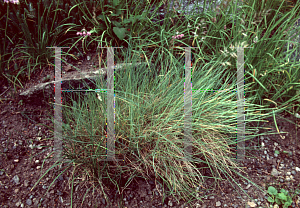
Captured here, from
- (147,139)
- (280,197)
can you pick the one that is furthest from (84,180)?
(280,197)

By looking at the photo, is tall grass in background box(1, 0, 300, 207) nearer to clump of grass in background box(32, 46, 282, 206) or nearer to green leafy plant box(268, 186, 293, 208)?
A: clump of grass in background box(32, 46, 282, 206)

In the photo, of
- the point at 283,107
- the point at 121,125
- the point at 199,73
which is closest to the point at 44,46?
the point at 121,125

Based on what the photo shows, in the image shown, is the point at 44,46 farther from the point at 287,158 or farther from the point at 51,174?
the point at 287,158

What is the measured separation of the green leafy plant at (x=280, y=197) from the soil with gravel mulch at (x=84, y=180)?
5 centimetres

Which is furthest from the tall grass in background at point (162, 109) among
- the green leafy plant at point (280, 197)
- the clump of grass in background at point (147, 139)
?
the green leafy plant at point (280, 197)

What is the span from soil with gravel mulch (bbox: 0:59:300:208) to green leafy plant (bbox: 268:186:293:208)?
0.18ft

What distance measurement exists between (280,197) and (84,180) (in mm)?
1586

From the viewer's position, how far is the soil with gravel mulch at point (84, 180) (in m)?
1.88

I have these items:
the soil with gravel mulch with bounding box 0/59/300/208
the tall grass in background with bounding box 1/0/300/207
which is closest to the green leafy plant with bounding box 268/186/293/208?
the soil with gravel mulch with bounding box 0/59/300/208

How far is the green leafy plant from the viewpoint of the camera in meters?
1.92

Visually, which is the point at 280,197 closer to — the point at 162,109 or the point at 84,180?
the point at 162,109

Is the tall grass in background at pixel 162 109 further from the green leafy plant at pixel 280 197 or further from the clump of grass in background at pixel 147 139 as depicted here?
the green leafy plant at pixel 280 197

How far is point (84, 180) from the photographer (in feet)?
6.34

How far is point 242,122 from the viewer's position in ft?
7.37
